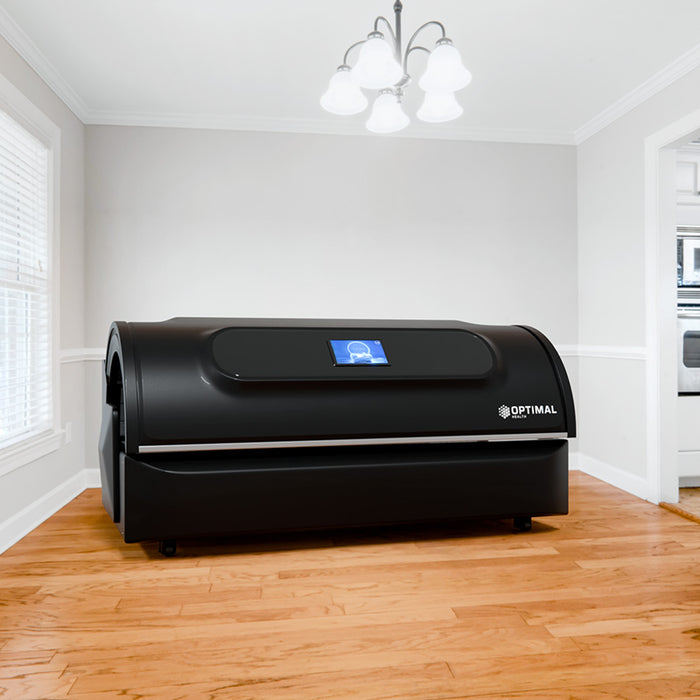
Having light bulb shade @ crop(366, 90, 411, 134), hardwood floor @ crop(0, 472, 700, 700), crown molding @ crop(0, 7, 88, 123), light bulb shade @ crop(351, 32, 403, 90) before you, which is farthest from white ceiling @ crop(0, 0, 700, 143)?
hardwood floor @ crop(0, 472, 700, 700)

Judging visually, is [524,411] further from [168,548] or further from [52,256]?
[52,256]

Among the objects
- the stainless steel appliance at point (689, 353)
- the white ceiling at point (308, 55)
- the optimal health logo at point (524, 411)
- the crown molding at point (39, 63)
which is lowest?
the optimal health logo at point (524, 411)

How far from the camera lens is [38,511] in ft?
7.72

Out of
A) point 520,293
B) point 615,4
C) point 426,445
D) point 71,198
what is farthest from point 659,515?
point 71,198

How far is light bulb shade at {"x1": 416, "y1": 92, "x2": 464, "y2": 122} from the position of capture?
6.17ft

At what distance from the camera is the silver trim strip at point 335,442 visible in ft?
5.94

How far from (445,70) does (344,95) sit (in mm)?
348

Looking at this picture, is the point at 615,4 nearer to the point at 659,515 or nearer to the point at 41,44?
the point at 659,515

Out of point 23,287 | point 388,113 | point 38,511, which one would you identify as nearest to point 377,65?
point 388,113

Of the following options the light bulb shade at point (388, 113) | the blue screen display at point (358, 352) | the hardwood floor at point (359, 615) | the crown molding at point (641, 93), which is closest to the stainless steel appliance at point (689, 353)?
the hardwood floor at point (359, 615)

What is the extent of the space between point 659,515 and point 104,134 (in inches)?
130

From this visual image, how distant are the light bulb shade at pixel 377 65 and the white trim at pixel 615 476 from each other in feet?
7.25

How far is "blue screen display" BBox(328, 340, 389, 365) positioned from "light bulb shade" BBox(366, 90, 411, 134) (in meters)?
0.78

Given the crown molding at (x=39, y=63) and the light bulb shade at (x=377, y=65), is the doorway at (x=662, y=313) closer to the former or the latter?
the light bulb shade at (x=377, y=65)
